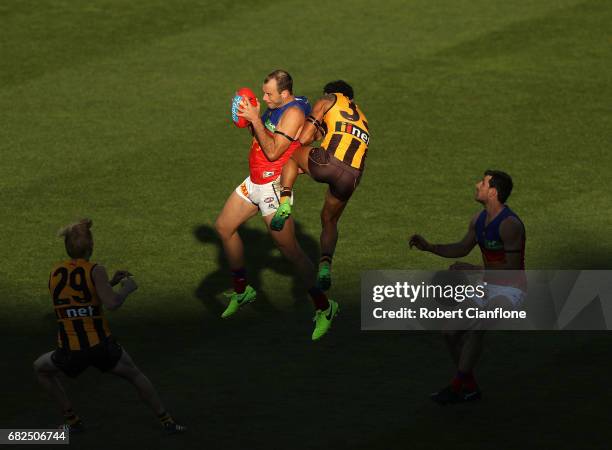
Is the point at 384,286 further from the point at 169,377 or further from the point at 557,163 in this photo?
the point at 557,163

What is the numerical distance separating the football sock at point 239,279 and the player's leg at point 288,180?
0.90 m

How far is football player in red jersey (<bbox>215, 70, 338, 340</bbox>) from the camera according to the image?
46.8ft

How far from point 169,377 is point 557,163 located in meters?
8.86

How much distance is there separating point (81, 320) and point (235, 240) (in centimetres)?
363

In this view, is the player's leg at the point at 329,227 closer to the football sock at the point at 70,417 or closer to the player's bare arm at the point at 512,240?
the player's bare arm at the point at 512,240

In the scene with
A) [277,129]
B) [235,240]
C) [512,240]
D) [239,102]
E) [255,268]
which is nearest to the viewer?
[512,240]

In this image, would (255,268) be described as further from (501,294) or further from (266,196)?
(501,294)

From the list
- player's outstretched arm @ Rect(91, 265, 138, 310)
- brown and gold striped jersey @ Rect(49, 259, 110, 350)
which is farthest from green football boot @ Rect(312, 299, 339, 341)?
player's outstretched arm @ Rect(91, 265, 138, 310)

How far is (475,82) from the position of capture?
23969mm

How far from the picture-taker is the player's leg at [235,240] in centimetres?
1482

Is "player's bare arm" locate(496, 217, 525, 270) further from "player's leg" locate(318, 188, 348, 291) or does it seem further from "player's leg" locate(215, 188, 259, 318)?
"player's leg" locate(215, 188, 259, 318)

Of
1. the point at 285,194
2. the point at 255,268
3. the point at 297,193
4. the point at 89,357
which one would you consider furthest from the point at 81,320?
the point at 297,193

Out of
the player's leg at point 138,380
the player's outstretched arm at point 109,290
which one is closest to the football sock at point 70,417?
the player's leg at point 138,380

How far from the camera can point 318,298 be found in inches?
571
